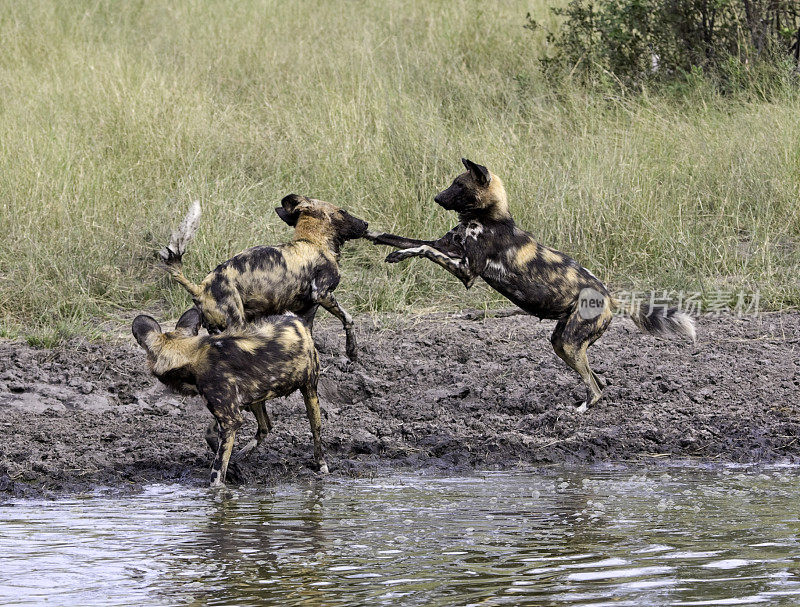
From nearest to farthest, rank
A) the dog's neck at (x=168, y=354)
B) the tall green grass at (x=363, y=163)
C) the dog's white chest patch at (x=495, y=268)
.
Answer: the dog's neck at (x=168, y=354) → the dog's white chest patch at (x=495, y=268) → the tall green grass at (x=363, y=163)

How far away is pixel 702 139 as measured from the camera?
33.6 feet

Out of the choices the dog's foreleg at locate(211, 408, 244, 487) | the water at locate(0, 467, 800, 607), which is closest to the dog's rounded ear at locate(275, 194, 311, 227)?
the dog's foreleg at locate(211, 408, 244, 487)

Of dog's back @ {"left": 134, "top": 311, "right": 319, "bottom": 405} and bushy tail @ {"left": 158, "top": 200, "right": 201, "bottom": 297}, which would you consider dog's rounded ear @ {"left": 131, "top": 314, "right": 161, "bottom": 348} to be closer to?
dog's back @ {"left": 134, "top": 311, "right": 319, "bottom": 405}

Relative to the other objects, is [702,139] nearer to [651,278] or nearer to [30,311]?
[651,278]

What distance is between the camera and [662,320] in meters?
7.01

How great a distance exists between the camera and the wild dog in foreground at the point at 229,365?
5699 millimetres

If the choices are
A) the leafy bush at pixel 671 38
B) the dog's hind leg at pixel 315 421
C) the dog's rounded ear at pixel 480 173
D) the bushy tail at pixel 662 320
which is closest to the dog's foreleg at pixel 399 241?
the dog's rounded ear at pixel 480 173

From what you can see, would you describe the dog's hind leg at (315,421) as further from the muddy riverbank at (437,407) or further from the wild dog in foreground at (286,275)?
the wild dog in foreground at (286,275)

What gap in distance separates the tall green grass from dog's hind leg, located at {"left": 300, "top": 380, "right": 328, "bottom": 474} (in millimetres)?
2344

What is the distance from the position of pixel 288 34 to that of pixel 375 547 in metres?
9.79

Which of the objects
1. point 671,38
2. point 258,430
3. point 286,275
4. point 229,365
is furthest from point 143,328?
point 671,38

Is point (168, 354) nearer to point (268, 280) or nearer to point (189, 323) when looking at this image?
point (189, 323)

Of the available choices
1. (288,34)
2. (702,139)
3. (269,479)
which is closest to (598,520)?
(269,479)

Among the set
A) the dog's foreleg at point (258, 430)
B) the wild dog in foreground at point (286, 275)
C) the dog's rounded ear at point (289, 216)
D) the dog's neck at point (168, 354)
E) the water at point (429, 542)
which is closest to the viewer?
the water at point (429, 542)
